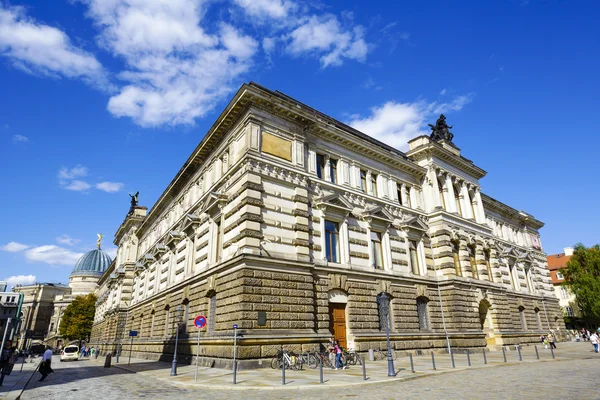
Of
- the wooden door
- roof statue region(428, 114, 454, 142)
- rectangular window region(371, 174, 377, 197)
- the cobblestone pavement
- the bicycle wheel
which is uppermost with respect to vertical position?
roof statue region(428, 114, 454, 142)

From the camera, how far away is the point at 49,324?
402 ft

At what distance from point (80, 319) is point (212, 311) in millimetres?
66902

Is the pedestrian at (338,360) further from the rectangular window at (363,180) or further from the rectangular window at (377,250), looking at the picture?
the rectangular window at (363,180)

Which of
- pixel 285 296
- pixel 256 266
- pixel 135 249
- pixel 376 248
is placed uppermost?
pixel 135 249

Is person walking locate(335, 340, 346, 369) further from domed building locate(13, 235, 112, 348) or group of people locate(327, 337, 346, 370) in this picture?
domed building locate(13, 235, 112, 348)

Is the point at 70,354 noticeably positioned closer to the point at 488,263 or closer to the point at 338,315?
the point at 338,315

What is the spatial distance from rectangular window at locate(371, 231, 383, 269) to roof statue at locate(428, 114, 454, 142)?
14513mm

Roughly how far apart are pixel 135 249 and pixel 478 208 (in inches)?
1697

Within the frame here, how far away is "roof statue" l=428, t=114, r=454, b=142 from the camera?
1438 inches

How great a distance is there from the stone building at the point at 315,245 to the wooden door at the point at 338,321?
0.08 m

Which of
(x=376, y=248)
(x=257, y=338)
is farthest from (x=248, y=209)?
(x=376, y=248)

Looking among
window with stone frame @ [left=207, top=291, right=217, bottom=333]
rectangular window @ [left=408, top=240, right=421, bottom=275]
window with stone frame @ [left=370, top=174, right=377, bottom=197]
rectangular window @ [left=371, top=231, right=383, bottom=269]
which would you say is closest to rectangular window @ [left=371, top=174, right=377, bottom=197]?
window with stone frame @ [left=370, top=174, right=377, bottom=197]

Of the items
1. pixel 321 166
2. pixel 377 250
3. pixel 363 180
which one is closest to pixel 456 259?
pixel 377 250

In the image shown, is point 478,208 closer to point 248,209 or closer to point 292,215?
point 292,215
